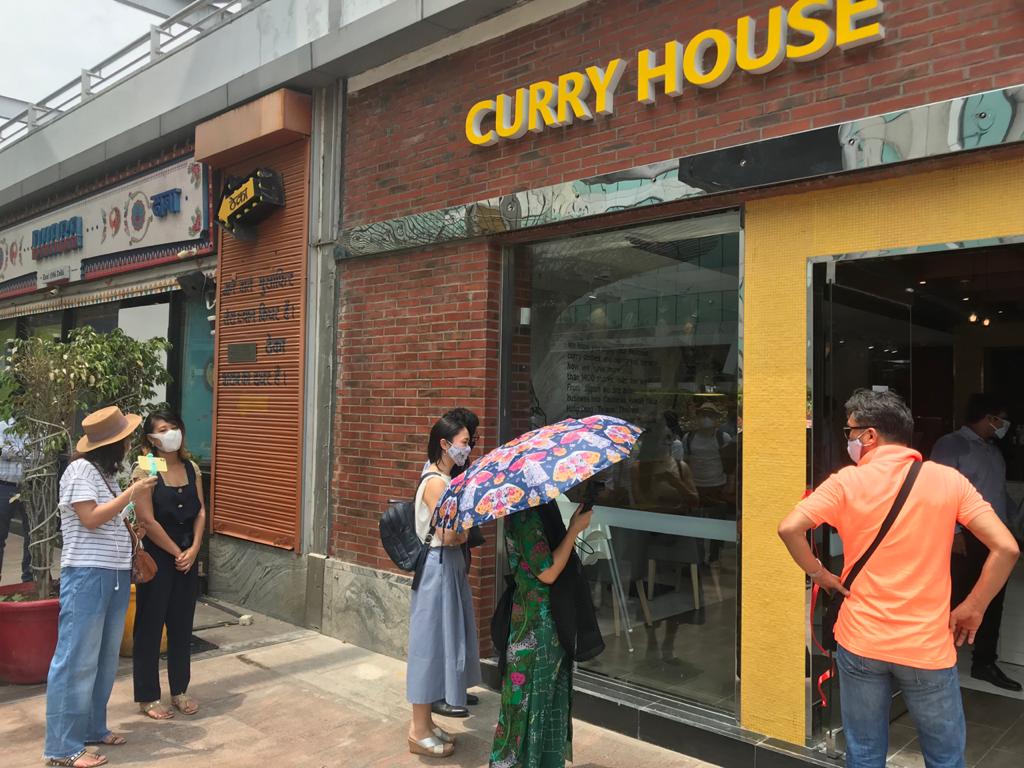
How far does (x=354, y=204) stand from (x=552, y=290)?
6.93ft

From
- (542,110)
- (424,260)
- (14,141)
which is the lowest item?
(424,260)

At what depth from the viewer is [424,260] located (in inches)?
247

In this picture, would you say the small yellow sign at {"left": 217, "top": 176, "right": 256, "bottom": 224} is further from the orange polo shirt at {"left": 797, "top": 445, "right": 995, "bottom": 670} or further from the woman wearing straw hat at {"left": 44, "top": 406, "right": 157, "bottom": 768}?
the orange polo shirt at {"left": 797, "top": 445, "right": 995, "bottom": 670}

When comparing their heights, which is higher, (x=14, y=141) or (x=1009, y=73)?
(x=14, y=141)

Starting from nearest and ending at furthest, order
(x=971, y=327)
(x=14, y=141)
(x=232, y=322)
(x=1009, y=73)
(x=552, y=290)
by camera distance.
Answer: (x=1009, y=73) < (x=552, y=290) < (x=232, y=322) < (x=971, y=327) < (x=14, y=141)

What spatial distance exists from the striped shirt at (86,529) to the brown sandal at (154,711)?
116 cm

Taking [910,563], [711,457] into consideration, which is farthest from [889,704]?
[711,457]

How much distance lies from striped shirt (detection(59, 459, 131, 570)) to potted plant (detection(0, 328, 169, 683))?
154 centimetres

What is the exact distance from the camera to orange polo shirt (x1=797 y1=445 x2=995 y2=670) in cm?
290

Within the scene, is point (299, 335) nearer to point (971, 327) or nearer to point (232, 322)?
A: point (232, 322)

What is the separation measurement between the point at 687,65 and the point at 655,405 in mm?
2074

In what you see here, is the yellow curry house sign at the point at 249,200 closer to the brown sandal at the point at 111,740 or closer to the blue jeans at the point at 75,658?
the blue jeans at the point at 75,658

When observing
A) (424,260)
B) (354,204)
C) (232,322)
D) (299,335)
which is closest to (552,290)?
(424,260)

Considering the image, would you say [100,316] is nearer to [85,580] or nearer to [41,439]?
[41,439]
